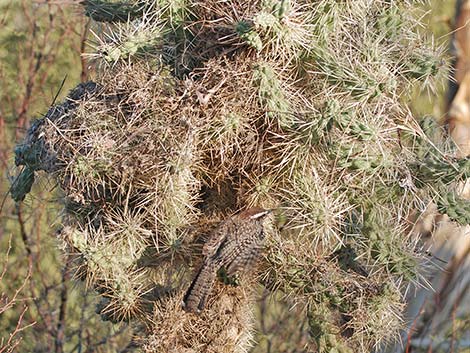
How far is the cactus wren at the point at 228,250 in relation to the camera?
185 cm

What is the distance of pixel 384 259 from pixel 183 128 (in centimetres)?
60

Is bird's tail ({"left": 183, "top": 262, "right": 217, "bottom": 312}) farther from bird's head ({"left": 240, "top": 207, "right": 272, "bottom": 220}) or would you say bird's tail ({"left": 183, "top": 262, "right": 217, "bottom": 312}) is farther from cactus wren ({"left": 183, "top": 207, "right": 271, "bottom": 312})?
bird's head ({"left": 240, "top": 207, "right": 272, "bottom": 220})

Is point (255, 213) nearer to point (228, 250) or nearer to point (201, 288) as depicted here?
point (228, 250)

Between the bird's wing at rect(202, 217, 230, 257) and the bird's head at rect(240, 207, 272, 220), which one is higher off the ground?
the bird's head at rect(240, 207, 272, 220)

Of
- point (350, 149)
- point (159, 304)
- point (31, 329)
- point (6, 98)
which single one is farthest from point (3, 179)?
point (350, 149)

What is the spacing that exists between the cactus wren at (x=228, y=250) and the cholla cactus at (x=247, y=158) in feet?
0.24

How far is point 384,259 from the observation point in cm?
197

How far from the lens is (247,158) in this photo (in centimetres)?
191

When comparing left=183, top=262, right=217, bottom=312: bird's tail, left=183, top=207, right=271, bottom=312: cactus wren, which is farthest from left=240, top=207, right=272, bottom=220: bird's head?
left=183, top=262, right=217, bottom=312: bird's tail

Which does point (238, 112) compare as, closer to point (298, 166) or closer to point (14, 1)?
point (298, 166)

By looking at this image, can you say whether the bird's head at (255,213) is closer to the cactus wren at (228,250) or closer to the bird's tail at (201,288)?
the cactus wren at (228,250)

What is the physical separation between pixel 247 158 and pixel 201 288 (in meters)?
0.33

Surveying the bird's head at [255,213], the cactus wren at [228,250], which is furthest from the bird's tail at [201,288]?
the bird's head at [255,213]

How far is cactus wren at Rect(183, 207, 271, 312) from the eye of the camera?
185cm
